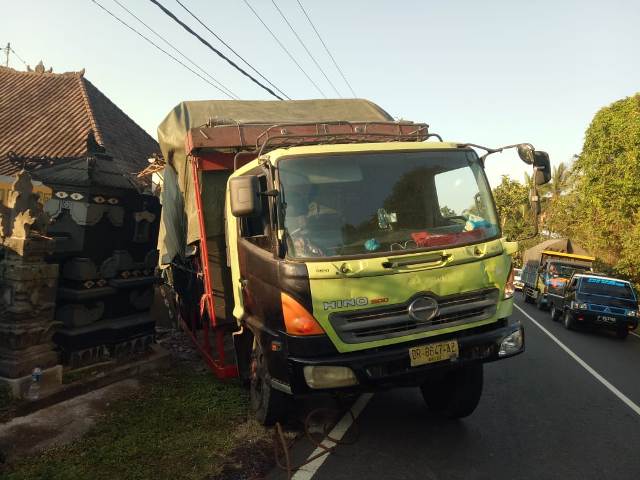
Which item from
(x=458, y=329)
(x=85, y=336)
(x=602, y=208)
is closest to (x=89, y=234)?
(x=85, y=336)

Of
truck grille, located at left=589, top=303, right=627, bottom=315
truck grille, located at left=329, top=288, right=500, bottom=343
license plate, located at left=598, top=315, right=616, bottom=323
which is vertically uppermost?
truck grille, located at left=329, top=288, right=500, bottom=343

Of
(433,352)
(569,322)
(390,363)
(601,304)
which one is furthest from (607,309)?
(390,363)

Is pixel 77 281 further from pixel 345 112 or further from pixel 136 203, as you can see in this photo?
pixel 345 112

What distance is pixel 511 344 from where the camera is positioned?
4.25 m

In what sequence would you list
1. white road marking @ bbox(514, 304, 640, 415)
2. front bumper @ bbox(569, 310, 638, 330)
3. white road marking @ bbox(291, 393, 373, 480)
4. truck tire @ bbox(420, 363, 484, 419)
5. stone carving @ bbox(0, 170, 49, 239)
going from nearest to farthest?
white road marking @ bbox(291, 393, 373, 480)
truck tire @ bbox(420, 363, 484, 419)
stone carving @ bbox(0, 170, 49, 239)
white road marking @ bbox(514, 304, 640, 415)
front bumper @ bbox(569, 310, 638, 330)

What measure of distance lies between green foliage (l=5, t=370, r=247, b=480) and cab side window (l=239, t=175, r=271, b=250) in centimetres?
187

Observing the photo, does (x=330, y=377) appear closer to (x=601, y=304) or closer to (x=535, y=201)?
(x=535, y=201)

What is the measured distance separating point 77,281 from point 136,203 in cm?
135

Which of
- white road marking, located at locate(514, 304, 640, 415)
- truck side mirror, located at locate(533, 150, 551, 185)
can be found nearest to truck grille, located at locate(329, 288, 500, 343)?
truck side mirror, located at locate(533, 150, 551, 185)

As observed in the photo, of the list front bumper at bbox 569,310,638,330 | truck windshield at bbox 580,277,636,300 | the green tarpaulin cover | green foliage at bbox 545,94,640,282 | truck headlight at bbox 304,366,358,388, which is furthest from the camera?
green foliage at bbox 545,94,640,282

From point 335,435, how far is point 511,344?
1852 millimetres

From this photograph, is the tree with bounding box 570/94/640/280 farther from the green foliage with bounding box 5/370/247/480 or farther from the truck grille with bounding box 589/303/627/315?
the green foliage with bounding box 5/370/247/480

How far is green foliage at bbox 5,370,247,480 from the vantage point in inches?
147

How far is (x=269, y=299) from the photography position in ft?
13.1
